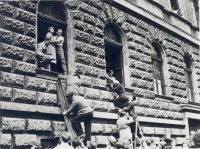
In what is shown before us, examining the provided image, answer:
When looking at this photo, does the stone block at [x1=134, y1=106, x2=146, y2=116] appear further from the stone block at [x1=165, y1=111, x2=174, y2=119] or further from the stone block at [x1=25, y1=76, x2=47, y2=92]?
the stone block at [x1=25, y1=76, x2=47, y2=92]

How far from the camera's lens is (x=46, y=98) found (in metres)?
7.90

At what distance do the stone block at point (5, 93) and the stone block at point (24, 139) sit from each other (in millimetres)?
921

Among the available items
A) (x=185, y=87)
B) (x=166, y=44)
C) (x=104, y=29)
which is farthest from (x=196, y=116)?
(x=104, y=29)

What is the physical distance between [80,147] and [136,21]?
6.82 meters

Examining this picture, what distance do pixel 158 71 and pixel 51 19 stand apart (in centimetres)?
635

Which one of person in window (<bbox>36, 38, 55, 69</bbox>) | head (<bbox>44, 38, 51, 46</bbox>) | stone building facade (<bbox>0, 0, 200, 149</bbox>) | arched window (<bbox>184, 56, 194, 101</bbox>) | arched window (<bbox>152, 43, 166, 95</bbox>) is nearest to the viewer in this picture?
stone building facade (<bbox>0, 0, 200, 149</bbox>)

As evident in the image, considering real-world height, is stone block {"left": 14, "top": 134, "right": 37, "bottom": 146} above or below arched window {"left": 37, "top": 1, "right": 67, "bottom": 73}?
below

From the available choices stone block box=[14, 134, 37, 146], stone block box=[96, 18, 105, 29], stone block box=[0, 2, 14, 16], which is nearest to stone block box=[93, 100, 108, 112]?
stone block box=[14, 134, 37, 146]

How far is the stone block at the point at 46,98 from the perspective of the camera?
7.77 m

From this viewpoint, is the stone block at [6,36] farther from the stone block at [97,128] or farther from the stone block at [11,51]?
the stone block at [97,128]

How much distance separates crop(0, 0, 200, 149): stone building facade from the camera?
24.2ft

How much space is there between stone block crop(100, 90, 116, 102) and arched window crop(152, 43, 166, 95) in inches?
146

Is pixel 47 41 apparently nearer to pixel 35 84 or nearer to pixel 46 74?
pixel 46 74

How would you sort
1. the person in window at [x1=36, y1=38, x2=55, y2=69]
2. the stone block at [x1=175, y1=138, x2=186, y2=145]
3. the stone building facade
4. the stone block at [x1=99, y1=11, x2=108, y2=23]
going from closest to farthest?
the stone building facade
the person in window at [x1=36, y1=38, x2=55, y2=69]
the stone block at [x1=99, y1=11, x2=108, y2=23]
the stone block at [x1=175, y1=138, x2=186, y2=145]
